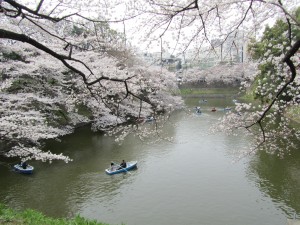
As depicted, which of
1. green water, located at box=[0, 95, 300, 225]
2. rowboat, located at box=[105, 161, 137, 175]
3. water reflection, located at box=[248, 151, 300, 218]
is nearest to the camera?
green water, located at box=[0, 95, 300, 225]

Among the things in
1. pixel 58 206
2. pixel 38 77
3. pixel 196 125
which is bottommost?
pixel 58 206

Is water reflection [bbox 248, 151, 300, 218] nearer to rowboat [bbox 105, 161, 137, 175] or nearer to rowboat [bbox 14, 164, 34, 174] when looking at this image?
rowboat [bbox 105, 161, 137, 175]

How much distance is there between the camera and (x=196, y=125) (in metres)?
23.3

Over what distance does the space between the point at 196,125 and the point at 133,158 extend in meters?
9.32

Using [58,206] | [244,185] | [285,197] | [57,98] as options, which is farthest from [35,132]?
[285,197]

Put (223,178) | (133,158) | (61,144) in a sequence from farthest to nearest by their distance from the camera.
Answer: (61,144)
(133,158)
(223,178)

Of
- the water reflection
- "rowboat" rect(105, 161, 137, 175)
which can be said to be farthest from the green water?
"rowboat" rect(105, 161, 137, 175)

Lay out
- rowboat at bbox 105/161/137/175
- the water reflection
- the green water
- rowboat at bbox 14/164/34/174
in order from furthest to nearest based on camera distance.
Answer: rowboat at bbox 105/161/137/175 < rowboat at bbox 14/164/34/174 < the water reflection < the green water

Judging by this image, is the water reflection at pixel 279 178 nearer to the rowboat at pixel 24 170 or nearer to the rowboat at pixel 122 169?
the rowboat at pixel 122 169

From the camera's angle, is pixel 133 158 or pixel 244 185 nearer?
pixel 244 185

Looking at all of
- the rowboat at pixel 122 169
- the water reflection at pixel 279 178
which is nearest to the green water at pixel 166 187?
the water reflection at pixel 279 178

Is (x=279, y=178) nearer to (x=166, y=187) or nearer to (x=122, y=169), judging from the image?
(x=166, y=187)

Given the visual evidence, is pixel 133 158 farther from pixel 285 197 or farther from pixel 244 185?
pixel 285 197

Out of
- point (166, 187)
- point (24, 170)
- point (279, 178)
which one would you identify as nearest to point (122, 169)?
point (166, 187)
